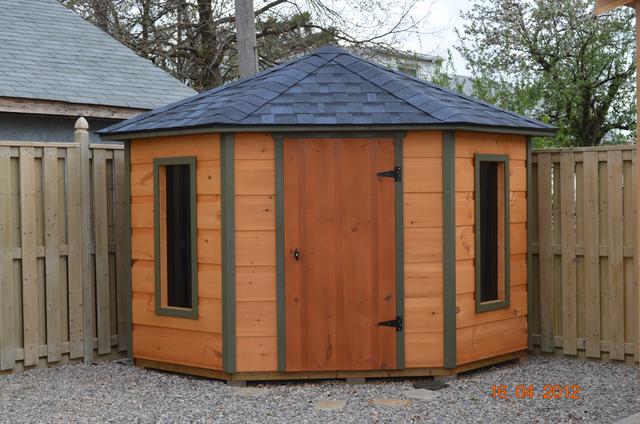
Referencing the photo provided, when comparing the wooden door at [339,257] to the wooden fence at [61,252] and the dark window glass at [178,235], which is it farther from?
the wooden fence at [61,252]

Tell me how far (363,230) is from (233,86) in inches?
80.7

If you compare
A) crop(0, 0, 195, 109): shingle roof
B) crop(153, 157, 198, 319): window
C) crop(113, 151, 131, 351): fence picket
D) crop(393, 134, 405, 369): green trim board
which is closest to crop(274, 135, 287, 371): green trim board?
crop(153, 157, 198, 319): window

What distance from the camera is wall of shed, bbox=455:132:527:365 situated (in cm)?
725

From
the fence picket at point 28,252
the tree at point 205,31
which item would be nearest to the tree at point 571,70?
the tree at point 205,31

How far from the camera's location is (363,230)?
281 inches

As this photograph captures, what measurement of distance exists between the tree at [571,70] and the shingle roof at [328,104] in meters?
9.87

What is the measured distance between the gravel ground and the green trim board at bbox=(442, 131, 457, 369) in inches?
13.7

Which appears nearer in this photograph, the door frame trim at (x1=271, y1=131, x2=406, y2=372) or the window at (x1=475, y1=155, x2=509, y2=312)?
the door frame trim at (x1=271, y1=131, x2=406, y2=372)

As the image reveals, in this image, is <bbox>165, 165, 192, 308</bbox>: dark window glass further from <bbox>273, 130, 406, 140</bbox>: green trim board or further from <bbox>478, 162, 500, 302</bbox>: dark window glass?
<bbox>478, 162, 500, 302</bbox>: dark window glass

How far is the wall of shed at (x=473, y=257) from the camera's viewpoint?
7250 mm

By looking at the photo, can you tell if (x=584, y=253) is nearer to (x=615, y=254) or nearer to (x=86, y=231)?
(x=615, y=254)

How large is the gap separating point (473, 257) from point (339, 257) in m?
1.21

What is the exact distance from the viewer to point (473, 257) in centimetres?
737

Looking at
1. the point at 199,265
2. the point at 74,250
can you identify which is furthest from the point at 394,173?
the point at 74,250
